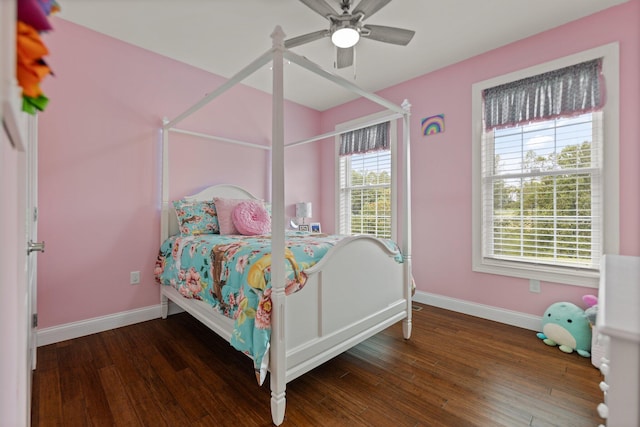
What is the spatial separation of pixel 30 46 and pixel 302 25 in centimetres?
238

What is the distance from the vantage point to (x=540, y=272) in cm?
253

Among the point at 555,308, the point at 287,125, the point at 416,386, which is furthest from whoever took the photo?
the point at 287,125

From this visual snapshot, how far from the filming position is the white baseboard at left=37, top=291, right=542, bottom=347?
232cm

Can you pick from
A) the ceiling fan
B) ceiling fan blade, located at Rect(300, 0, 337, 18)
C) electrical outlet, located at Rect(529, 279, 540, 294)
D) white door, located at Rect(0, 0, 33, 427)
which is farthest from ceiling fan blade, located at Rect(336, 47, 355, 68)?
electrical outlet, located at Rect(529, 279, 540, 294)

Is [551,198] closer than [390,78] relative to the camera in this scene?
Yes

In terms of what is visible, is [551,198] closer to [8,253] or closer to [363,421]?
[363,421]

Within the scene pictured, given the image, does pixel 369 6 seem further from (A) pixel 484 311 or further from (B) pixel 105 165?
(A) pixel 484 311

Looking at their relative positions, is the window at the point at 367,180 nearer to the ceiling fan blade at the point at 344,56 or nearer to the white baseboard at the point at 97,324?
the ceiling fan blade at the point at 344,56

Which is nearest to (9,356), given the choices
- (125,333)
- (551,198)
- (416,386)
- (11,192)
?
(11,192)

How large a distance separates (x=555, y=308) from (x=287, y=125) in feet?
11.5

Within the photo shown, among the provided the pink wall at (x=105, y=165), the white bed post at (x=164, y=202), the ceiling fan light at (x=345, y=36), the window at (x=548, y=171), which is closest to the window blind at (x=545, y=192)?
the window at (x=548, y=171)

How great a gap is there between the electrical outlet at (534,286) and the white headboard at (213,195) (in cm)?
298

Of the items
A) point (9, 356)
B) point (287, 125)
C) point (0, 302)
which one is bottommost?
point (9, 356)

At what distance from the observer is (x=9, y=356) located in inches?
26.7
